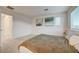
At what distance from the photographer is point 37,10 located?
48.5 inches

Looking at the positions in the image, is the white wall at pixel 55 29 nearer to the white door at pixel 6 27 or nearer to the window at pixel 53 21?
the window at pixel 53 21

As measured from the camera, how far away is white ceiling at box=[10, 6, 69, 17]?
1.17 metres

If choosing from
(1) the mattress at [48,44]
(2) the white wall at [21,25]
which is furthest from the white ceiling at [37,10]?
(1) the mattress at [48,44]


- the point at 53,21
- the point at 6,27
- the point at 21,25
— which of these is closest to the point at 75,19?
the point at 53,21

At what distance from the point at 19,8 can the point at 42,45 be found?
1.84 ft

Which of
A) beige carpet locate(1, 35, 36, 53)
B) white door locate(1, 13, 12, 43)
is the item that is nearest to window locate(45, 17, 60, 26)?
beige carpet locate(1, 35, 36, 53)

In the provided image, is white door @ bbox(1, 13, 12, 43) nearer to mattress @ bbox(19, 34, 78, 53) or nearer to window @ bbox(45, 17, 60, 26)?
mattress @ bbox(19, 34, 78, 53)

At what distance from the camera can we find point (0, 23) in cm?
119

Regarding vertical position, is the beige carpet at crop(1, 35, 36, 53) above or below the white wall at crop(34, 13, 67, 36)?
below

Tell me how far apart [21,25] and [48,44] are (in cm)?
46
